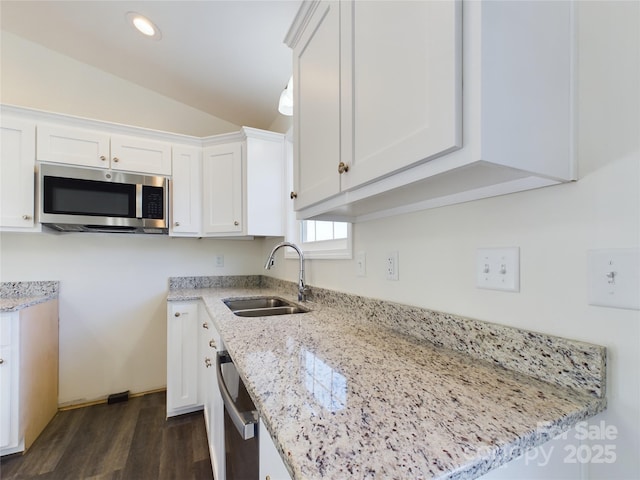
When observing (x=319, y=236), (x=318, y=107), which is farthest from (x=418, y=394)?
(x=319, y=236)

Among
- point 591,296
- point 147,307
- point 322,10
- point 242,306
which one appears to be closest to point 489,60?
point 591,296

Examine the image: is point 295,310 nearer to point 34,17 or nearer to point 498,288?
point 498,288

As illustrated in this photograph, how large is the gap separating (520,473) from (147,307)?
107 inches

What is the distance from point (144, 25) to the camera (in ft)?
6.04

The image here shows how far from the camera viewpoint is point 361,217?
132cm

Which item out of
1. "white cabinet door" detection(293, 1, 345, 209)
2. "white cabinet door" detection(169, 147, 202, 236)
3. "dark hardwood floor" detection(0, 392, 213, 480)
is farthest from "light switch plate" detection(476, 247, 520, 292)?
"white cabinet door" detection(169, 147, 202, 236)

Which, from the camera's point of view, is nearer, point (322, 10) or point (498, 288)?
point (498, 288)

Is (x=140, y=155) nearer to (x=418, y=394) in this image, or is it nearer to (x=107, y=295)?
(x=107, y=295)

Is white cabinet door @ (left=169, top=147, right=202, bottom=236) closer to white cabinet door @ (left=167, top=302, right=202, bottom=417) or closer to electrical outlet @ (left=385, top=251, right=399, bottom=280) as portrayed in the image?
white cabinet door @ (left=167, top=302, right=202, bottom=417)

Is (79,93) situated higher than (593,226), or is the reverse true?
(79,93)

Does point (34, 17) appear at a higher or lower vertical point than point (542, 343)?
higher

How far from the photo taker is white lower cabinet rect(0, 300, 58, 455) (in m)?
1.66

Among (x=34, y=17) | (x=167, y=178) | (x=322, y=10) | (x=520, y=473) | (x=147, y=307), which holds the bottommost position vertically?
(x=147, y=307)

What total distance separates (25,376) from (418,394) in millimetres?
2349
